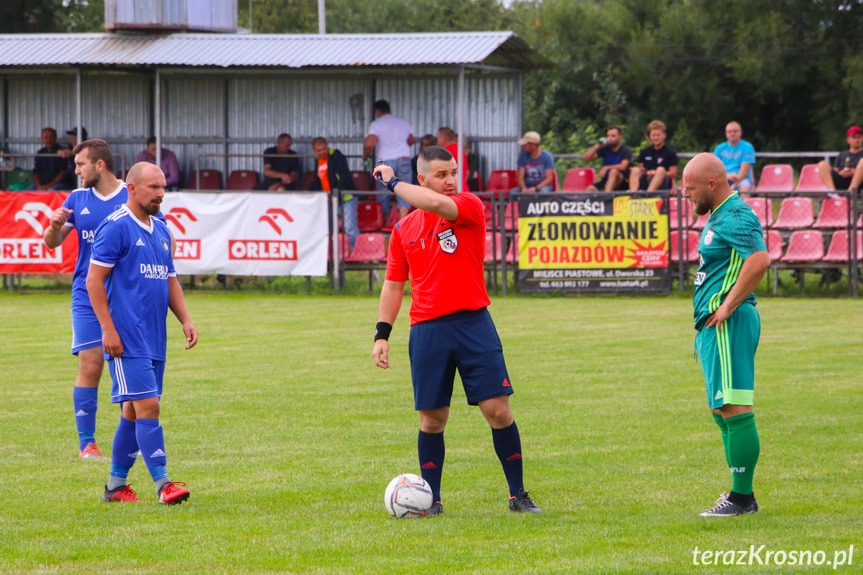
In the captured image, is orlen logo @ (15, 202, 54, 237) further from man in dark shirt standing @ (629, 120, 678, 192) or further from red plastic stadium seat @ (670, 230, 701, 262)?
red plastic stadium seat @ (670, 230, 701, 262)

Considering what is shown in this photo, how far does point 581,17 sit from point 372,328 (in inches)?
1720

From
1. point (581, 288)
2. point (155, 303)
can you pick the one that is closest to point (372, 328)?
point (581, 288)

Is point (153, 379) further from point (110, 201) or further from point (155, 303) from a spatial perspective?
point (110, 201)

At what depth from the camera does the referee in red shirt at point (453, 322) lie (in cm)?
620

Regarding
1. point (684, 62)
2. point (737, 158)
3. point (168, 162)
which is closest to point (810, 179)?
point (737, 158)

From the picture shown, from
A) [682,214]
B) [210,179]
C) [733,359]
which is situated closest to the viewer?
[733,359]

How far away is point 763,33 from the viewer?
47031mm

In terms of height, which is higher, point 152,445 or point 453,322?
point 453,322

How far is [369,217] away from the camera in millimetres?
20859

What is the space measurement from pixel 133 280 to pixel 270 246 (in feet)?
44.0

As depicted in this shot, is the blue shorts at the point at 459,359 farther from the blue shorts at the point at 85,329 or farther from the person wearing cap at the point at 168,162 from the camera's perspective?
the person wearing cap at the point at 168,162

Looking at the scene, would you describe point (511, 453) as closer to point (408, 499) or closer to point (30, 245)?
point (408, 499)

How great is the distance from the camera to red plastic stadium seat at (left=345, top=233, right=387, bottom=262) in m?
20.3

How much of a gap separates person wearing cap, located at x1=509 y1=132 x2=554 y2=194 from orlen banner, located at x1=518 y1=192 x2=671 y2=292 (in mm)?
1459
